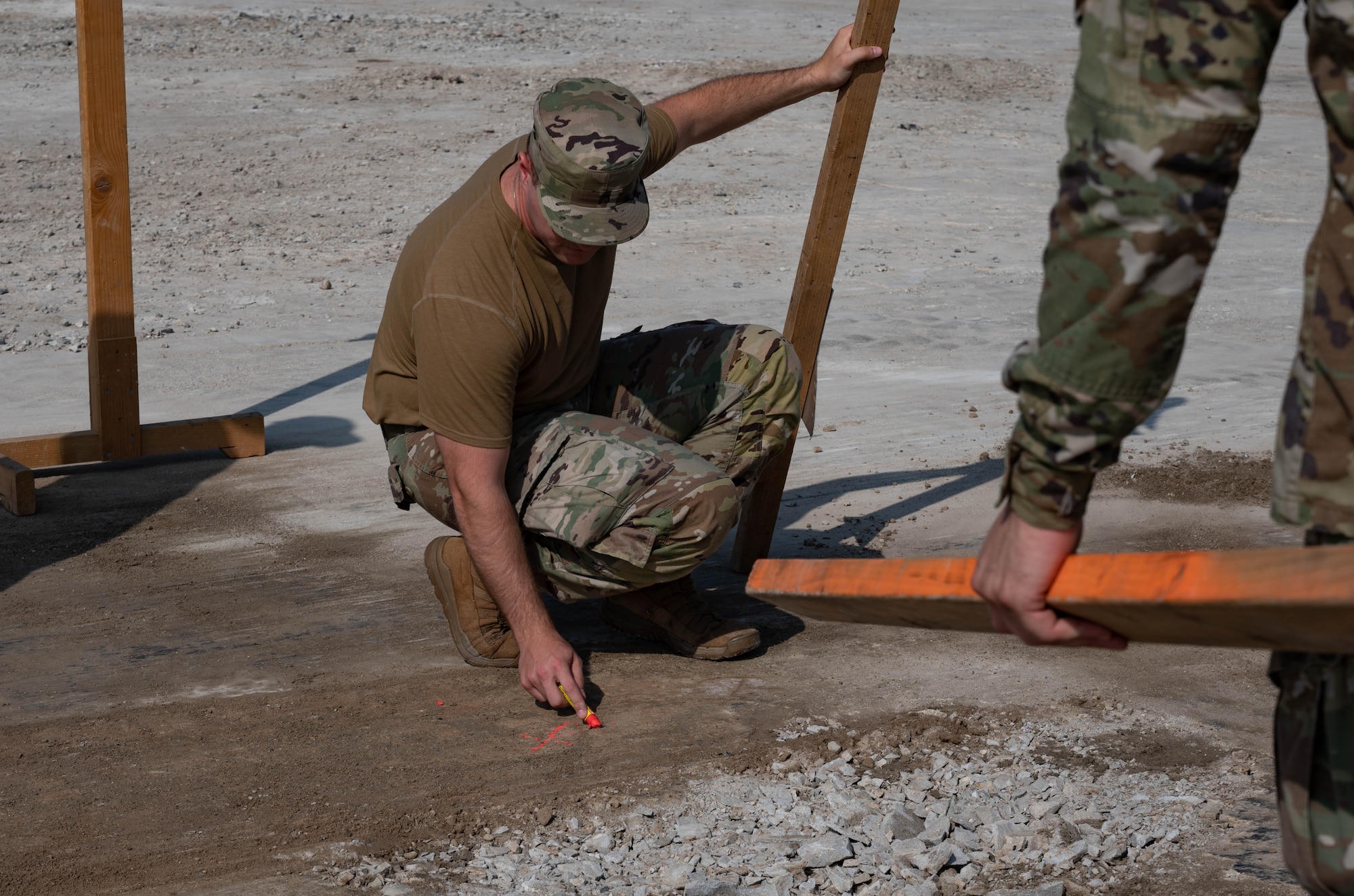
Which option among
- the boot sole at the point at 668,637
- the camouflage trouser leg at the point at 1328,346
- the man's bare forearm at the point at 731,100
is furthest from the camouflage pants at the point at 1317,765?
the man's bare forearm at the point at 731,100

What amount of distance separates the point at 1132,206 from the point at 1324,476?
35 centimetres

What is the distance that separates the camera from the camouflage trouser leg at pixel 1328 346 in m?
1.41

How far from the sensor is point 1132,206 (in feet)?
4.77

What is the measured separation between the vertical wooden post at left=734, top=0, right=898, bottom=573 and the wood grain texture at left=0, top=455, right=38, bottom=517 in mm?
2344

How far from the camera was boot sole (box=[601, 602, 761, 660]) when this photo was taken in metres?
3.69

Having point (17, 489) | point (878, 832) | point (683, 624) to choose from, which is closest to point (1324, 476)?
point (878, 832)

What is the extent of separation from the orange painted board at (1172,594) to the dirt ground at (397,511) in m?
1.14

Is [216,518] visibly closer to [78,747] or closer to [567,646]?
[78,747]

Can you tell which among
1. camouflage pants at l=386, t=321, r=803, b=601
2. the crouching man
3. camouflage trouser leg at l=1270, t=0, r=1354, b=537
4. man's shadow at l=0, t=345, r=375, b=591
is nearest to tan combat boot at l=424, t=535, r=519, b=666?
Answer: the crouching man

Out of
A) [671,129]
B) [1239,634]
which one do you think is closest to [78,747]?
[671,129]

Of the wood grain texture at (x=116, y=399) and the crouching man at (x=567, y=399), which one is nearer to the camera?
the crouching man at (x=567, y=399)

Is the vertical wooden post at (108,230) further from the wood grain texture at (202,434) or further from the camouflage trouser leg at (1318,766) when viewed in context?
the camouflage trouser leg at (1318,766)

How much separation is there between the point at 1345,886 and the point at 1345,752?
16cm

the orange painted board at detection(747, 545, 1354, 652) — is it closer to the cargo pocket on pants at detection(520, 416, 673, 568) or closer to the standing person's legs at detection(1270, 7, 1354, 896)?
the standing person's legs at detection(1270, 7, 1354, 896)
